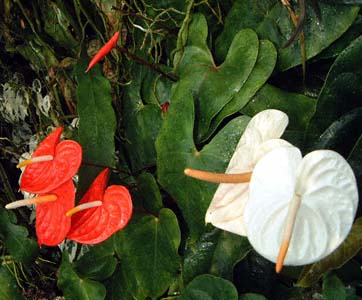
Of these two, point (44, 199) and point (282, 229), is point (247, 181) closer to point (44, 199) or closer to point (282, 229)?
point (282, 229)

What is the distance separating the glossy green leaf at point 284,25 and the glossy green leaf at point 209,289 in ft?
1.05

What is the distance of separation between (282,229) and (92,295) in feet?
1.65

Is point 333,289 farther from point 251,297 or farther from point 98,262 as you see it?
point 98,262

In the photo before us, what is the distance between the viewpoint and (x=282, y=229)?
0.77m

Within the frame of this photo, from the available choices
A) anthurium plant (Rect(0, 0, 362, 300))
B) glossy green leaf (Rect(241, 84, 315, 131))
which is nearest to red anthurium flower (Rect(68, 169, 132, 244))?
anthurium plant (Rect(0, 0, 362, 300))

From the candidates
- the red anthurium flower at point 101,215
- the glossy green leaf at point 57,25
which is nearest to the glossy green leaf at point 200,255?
the red anthurium flower at point 101,215

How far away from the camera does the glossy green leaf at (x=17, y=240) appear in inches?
50.5

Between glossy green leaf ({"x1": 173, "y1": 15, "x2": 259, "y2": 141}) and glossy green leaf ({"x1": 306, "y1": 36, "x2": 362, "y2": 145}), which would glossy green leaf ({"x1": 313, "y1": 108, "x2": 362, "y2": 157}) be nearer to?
glossy green leaf ({"x1": 306, "y1": 36, "x2": 362, "y2": 145})

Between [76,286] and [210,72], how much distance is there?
17.0 inches

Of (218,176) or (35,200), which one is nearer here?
(218,176)

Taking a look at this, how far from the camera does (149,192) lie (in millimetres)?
1134

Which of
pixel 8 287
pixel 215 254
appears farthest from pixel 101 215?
pixel 8 287

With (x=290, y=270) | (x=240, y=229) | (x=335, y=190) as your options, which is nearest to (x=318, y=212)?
(x=335, y=190)

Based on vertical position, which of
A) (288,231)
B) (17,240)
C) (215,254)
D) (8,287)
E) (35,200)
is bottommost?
(8,287)
